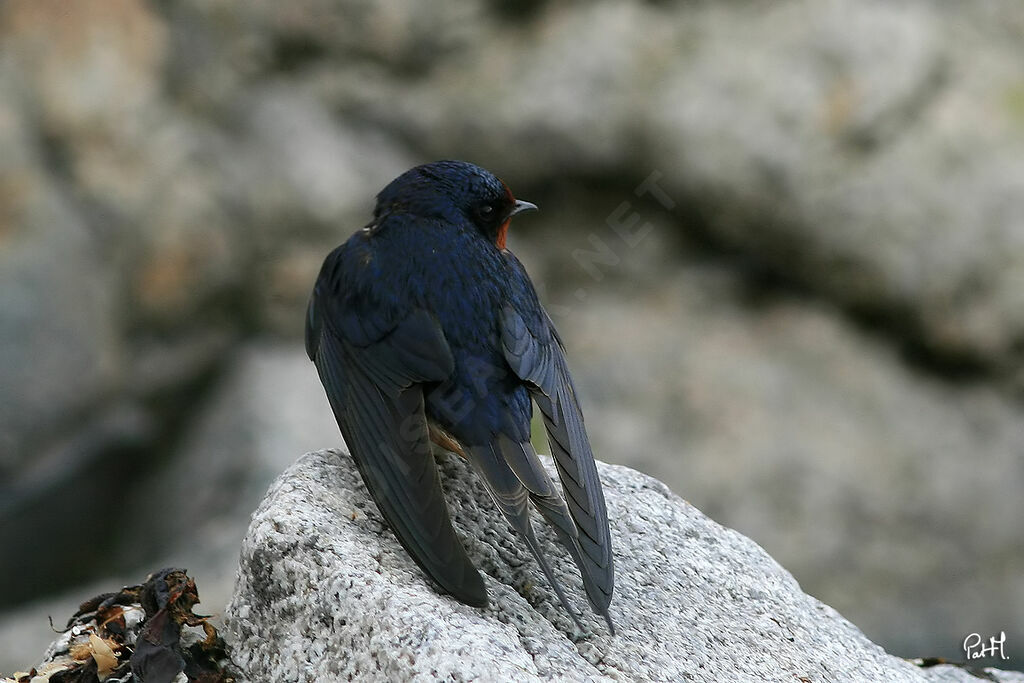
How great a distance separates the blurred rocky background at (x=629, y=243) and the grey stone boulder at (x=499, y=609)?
3.31 m

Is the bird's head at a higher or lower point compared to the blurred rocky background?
lower

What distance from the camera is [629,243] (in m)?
6.39

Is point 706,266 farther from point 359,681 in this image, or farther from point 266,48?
point 359,681

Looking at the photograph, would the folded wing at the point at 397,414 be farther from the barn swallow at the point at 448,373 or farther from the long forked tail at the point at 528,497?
the long forked tail at the point at 528,497

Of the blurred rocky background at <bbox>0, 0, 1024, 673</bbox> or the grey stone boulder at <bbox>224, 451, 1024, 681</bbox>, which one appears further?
the blurred rocky background at <bbox>0, 0, 1024, 673</bbox>

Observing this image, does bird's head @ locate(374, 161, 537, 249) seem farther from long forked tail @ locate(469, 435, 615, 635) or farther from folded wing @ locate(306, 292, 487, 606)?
long forked tail @ locate(469, 435, 615, 635)

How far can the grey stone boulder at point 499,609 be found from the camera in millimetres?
2039

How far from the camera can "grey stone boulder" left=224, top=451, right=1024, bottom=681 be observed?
2.04 metres

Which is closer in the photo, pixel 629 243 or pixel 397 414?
pixel 397 414

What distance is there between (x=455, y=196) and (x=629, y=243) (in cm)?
358

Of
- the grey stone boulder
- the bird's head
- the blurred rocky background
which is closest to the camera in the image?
the grey stone boulder

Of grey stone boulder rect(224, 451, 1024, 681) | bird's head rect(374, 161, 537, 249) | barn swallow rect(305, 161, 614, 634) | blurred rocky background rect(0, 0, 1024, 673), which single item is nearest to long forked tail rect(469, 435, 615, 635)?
barn swallow rect(305, 161, 614, 634)

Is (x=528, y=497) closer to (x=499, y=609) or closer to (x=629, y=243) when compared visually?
(x=499, y=609)

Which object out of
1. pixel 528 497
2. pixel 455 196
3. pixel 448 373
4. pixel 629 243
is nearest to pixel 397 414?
pixel 448 373
